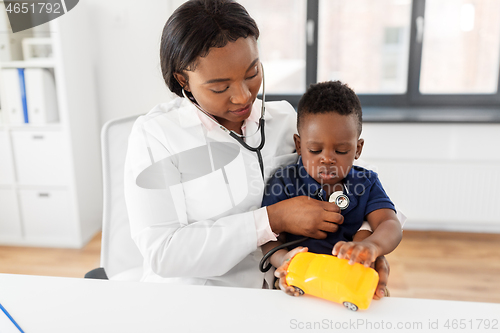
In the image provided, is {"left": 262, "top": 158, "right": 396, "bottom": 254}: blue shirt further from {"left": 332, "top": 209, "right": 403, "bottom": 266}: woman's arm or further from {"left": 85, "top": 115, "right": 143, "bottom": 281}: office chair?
{"left": 85, "top": 115, "right": 143, "bottom": 281}: office chair

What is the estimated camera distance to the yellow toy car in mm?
598

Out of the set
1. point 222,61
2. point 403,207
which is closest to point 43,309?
point 222,61

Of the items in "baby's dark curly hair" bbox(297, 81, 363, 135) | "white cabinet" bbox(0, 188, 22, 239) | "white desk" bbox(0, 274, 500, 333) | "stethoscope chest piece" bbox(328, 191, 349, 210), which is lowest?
"white cabinet" bbox(0, 188, 22, 239)

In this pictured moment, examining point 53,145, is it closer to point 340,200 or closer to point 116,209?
point 116,209

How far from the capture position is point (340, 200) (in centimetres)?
90

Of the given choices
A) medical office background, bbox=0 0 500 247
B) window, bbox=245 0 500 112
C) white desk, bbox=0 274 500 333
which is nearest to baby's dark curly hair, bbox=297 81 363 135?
white desk, bbox=0 274 500 333

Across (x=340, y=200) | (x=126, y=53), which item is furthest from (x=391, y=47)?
(x=340, y=200)

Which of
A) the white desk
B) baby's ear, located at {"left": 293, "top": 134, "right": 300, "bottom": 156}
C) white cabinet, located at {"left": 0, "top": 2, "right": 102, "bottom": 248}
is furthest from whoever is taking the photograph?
white cabinet, located at {"left": 0, "top": 2, "right": 102, "bottom": 248}

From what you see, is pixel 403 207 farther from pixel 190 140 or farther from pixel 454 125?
pixel 190 140

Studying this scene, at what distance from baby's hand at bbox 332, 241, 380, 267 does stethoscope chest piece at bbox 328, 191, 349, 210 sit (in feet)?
0.72

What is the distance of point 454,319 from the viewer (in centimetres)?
60

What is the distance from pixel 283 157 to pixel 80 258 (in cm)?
167

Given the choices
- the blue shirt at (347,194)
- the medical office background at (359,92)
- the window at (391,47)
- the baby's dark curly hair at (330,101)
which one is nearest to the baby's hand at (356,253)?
the blue shirt at (347,194)

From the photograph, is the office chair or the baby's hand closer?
the baby's hand
